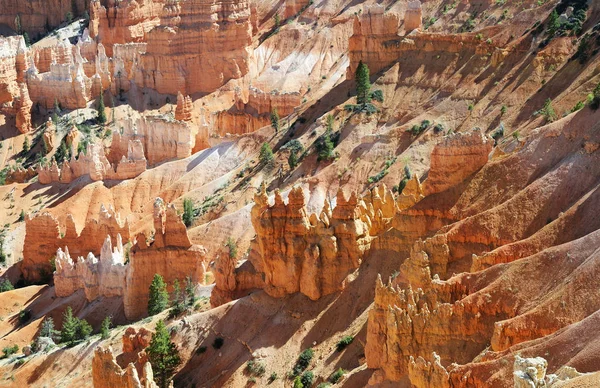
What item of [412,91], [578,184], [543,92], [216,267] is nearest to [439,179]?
[578,184]

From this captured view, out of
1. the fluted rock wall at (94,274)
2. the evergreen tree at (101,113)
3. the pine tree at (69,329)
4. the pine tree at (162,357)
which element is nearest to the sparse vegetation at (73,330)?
the pine tree at (69,329)

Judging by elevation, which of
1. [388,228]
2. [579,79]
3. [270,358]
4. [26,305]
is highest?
[579,79]

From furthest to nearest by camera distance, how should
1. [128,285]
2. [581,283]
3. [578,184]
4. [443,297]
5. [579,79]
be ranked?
[128,285], [579,79], [578,184], [443,297], [581,283]

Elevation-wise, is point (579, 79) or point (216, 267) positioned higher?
point (579, 79)

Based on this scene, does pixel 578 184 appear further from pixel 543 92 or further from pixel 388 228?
pixel 543 92

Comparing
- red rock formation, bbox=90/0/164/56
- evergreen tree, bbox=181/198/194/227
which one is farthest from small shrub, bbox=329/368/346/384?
red rock formation, bbox=90/0/164/56

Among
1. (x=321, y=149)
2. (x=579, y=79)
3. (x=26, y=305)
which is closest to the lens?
(x=579, y=79)
